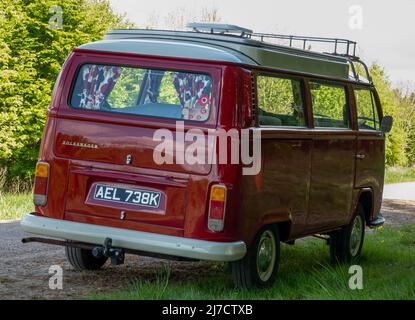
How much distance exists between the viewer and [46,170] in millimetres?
7062

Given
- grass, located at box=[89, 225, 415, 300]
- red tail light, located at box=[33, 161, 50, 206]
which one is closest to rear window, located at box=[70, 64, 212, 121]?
red tail light, located at box=[33, 161, 50, 206]

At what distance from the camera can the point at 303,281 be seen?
297 inches

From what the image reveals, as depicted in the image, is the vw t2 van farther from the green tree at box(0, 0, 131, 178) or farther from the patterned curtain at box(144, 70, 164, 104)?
the green tree at box(0, 0, 131, 178)

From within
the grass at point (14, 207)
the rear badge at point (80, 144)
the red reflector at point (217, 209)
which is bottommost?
the grass at point (14, 207)

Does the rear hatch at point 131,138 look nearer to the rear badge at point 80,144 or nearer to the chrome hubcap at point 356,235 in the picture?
the rear badge at point 80,144

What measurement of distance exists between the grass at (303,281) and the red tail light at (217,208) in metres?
0.55

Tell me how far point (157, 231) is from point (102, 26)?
34.3 meters

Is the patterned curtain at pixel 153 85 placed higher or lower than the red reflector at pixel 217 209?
higher

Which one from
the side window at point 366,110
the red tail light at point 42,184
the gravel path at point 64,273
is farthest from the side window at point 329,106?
the red tail light at point 42,184

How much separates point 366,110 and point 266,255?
3.33 metres

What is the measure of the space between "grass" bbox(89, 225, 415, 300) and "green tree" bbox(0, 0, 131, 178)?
25.7m

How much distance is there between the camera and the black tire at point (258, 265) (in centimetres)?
697

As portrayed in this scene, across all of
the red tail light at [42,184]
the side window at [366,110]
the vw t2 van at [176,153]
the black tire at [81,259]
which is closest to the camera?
the vw t2 van at [176,153]

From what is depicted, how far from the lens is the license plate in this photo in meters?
6.70
